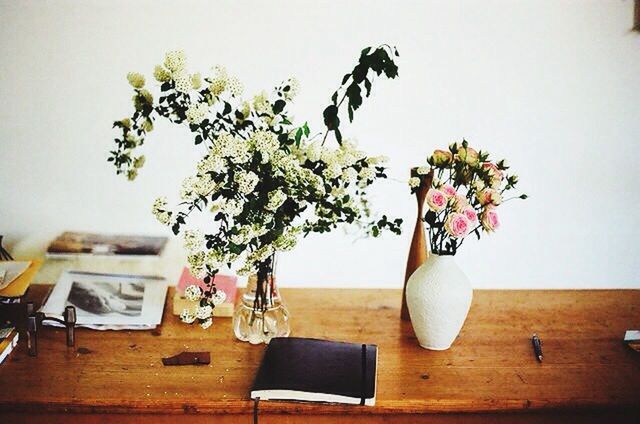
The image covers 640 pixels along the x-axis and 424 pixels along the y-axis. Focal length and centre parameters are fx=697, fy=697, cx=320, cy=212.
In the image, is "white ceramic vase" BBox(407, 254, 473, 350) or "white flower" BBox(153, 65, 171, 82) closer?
"white flower" BBox(153, 65, 171, 82)

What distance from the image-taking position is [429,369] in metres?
Result: 1.46

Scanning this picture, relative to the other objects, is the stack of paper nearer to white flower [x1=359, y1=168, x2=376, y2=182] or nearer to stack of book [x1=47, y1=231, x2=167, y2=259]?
stack of book [x1=47, y1=231, x2=167, y2=259]

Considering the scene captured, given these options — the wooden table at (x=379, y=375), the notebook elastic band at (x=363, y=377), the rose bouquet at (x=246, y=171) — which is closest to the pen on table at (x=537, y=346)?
the wooden table at (x=379, y=375)

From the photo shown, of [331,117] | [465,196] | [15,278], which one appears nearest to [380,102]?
[465,196]

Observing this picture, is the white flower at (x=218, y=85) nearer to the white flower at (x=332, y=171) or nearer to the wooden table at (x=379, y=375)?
the white flower at (x=332, y=171)

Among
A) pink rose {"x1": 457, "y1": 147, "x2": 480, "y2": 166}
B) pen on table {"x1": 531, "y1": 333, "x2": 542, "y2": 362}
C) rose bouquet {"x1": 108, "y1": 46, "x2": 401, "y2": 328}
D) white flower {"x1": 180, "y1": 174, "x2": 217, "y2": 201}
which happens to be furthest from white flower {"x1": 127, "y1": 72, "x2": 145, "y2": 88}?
pen on table {"x1": 531, "y1": 333, "x2": 542, "y2": 362}

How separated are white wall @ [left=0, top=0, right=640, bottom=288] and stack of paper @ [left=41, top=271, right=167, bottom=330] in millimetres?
300

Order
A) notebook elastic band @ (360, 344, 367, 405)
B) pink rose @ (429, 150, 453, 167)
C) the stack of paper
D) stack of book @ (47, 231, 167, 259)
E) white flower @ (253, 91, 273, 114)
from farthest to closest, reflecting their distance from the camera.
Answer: stack of book @ (47, 231, 167, 259), the stack of paper, pink rose @ (429, 150, 453, 167), white flower @ (253, 91, 273, 114), notebook elastic band @ (360, 344, 367, 405)

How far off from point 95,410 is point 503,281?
4.39ft

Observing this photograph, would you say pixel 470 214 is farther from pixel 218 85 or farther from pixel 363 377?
pixel 218 85

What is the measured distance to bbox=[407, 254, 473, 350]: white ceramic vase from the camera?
4.97 ft

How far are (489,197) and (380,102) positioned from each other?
67 centimetres

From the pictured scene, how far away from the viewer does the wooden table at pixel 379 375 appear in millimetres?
1316

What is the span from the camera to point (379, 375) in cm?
142
